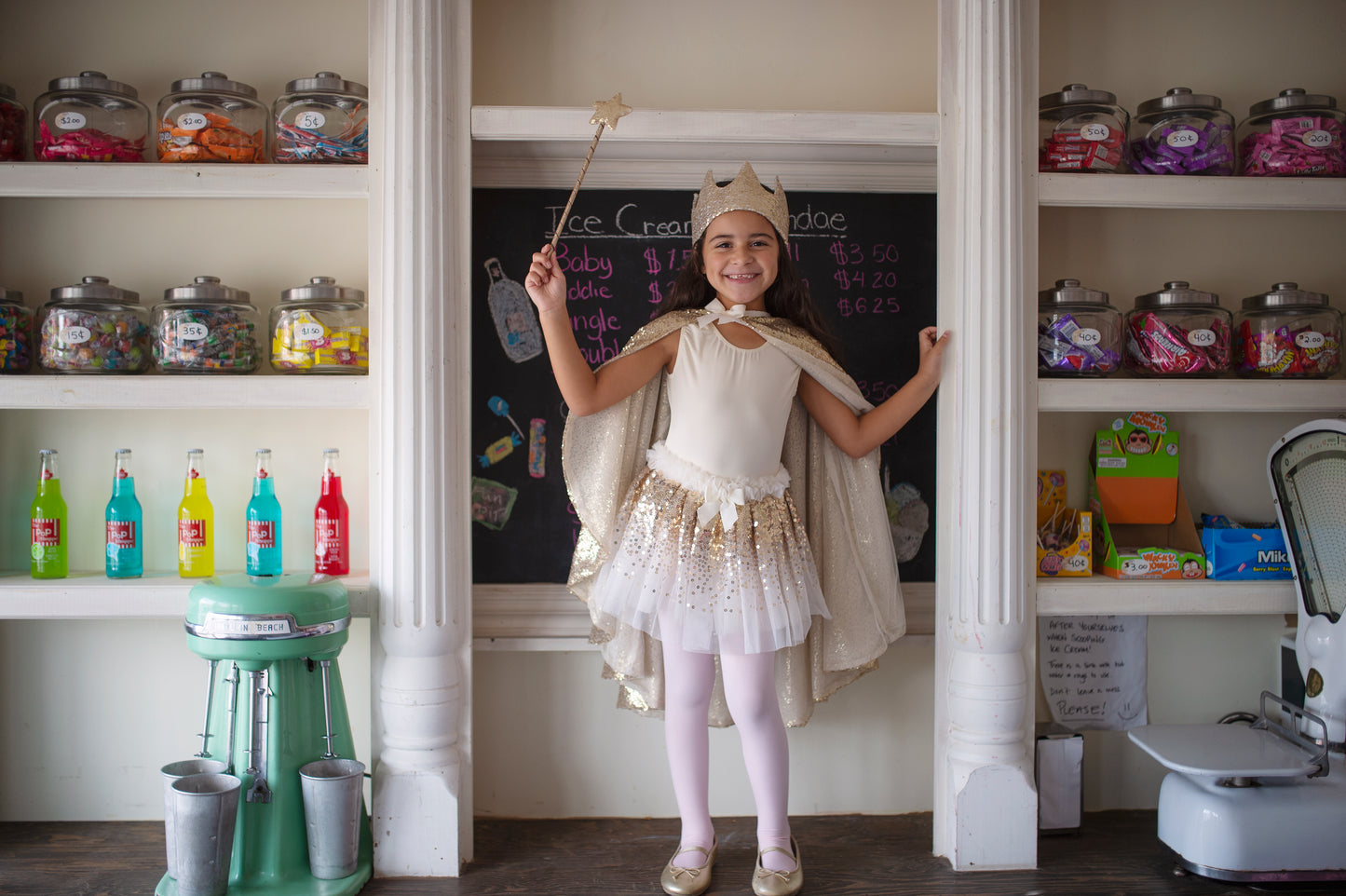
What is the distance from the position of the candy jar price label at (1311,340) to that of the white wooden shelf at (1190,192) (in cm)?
31

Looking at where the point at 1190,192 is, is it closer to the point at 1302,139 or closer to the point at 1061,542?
the point at 1302,139

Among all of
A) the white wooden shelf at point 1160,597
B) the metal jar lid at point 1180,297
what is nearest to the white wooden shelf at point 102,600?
the white wooden shelf at point 1160,597

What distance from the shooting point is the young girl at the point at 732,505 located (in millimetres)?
2074

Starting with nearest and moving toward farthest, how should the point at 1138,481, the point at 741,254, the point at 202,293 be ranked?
1. the point at 741,254
2. the point at 202,293
3. the point at 1138,481

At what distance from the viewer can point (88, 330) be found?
2252 mm

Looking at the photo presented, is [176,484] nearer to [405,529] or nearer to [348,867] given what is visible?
[405,529]

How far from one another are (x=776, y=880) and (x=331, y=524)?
1.37 meters

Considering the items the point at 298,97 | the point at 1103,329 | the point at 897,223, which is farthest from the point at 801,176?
the point at 298,97

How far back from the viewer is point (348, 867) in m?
2.10

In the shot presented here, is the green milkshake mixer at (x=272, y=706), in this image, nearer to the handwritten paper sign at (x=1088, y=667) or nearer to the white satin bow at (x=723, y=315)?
the white satin bow at (x=723, y=315)

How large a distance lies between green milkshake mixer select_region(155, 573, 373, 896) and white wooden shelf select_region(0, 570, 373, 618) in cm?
16

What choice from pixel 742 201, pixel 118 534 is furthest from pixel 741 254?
pixel 118 534

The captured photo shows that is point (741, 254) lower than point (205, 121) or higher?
lower

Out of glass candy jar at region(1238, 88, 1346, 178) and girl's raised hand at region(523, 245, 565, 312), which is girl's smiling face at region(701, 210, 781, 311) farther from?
glass candy jar at region(1238, 88, 1346, 178)
